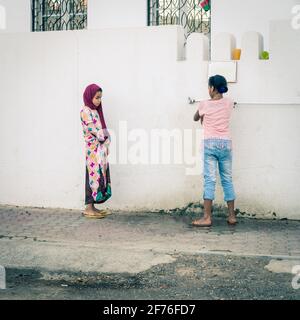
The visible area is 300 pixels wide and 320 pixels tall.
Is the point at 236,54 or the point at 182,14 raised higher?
the point at 182,14

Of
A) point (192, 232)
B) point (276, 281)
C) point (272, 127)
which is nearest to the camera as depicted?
point (276, 281)

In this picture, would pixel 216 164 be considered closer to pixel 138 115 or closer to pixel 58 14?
pixel 138 115

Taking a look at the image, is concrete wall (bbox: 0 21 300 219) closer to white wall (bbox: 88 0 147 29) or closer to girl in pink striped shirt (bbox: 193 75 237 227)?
girl in pink striped shirt (bbox: 193 75 237 227)

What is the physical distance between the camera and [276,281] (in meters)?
5.46

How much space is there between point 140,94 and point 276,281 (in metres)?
3.56

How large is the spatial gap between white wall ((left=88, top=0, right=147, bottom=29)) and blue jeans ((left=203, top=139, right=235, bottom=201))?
13.6ft

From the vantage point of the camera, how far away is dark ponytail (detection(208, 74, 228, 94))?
7070mm

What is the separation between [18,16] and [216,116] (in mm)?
5657

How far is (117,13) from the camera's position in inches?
423

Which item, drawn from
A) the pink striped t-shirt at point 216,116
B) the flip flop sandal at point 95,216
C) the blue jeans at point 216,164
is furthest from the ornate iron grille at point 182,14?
the flip flop sandal at point 95,216

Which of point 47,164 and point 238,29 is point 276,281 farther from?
point 238,29

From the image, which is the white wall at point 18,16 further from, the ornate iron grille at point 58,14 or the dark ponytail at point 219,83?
the dark ponytail at point 219,83

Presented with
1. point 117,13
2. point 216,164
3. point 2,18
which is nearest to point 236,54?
point 216,164
